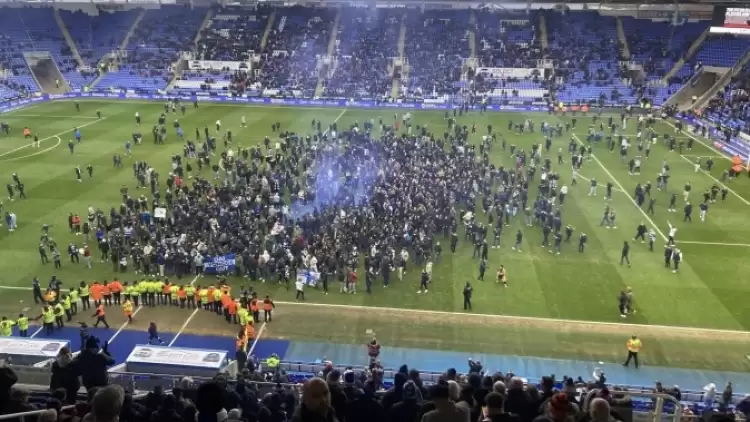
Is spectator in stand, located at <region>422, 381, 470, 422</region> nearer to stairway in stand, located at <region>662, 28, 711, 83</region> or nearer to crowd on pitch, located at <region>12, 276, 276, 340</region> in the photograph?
crowd on pitch, located at <region>12, 276, 276, 340</region>

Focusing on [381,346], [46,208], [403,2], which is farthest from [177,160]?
[403,2]

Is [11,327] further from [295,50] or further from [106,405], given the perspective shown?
[295,50]

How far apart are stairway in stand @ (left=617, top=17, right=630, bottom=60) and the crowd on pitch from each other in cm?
5568

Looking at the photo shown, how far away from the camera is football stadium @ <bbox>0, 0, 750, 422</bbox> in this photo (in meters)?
9.64

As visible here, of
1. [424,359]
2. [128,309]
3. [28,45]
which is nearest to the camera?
[424,359]

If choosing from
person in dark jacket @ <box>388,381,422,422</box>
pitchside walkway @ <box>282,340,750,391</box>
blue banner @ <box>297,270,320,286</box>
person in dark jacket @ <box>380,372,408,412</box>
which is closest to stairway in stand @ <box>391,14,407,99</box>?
blue banner @ <box>297,270,320,286</box>

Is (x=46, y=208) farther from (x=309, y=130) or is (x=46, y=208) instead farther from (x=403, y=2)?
(x=403, y=2)

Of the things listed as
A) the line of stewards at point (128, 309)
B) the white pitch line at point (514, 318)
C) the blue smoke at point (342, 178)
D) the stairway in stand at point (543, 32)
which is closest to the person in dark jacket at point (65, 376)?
the line of stewards at point (128, 309)

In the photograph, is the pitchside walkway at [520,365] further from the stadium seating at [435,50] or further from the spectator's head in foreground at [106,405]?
the stadium seating at [435,50]

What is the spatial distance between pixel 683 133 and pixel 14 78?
63508 mm

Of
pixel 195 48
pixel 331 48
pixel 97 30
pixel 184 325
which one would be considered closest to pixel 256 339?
pixel 184 325

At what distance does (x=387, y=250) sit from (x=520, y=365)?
7.46 meters

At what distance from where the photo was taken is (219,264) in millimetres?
23906

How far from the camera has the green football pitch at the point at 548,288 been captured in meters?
19.7
